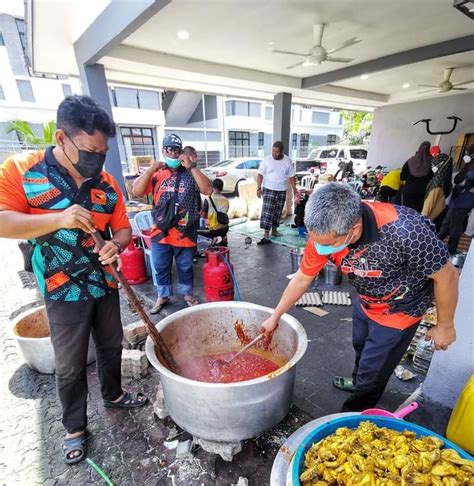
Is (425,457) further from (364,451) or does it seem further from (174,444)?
(174,444)

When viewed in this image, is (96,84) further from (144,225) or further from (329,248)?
(329,248)

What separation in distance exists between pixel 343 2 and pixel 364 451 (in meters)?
4.87

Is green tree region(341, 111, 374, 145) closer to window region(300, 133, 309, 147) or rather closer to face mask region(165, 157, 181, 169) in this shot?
window region(300, 133, 309, 147)

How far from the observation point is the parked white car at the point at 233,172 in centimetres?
1204

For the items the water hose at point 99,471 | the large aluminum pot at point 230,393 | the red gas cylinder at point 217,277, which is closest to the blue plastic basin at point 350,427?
the large aluminum pot at point 230,393

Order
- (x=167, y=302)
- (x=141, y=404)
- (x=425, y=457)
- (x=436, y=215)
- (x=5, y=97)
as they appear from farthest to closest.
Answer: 1. (x=5, y=97)
2. (x=436, y=215)
3. (x=167, y=302)
4. (x=141, y=404)
5. (x=425, y=457)

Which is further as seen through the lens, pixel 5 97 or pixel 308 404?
pixel 5 97

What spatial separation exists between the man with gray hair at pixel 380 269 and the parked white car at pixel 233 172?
423 inches

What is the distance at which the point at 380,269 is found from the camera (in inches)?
55.0

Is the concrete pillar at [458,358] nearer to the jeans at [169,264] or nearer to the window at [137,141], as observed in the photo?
the jeans at [169,264]

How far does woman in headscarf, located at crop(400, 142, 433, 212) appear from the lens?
4.93 meters

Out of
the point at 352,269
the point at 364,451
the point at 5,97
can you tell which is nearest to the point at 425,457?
the point at 364,451

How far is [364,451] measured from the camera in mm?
1086

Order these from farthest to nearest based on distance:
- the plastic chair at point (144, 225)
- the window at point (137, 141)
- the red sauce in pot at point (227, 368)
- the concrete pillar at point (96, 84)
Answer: the window at point (137, 141) → the concrete pillar at point (96, 84) → the plastic chair at point (144, 225) → the red sauce in pot at point (227, 368)
